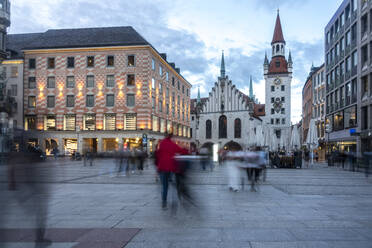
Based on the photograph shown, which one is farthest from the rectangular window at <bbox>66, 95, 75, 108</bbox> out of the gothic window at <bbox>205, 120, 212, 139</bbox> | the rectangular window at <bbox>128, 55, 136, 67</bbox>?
the gothic window at <bbox>205, 120, 212, 139</bbox>

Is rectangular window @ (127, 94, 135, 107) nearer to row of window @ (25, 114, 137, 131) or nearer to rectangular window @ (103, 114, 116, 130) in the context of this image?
row of window @ (25, 114, 137, 131)

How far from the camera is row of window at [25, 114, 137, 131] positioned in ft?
146

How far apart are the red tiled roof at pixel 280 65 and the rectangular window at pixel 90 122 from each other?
54765 mm

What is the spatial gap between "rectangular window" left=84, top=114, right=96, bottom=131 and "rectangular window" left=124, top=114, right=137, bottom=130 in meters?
4.36

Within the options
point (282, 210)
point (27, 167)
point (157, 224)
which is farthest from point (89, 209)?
point (282, 210)

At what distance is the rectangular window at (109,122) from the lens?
45.1 m

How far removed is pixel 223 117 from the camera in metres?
77.1

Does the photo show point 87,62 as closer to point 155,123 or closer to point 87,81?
point 87,81

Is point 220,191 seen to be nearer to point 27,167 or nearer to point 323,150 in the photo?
point 27,167

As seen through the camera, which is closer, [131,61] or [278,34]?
[131,61]

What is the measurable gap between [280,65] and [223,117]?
22605 millimetres

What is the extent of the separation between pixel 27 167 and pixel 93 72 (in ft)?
139

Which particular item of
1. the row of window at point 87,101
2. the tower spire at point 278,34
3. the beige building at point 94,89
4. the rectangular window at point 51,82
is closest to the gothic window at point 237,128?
the tower spire at point 278,34

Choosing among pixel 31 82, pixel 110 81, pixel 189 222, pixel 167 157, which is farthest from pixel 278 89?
pixel 189 222
